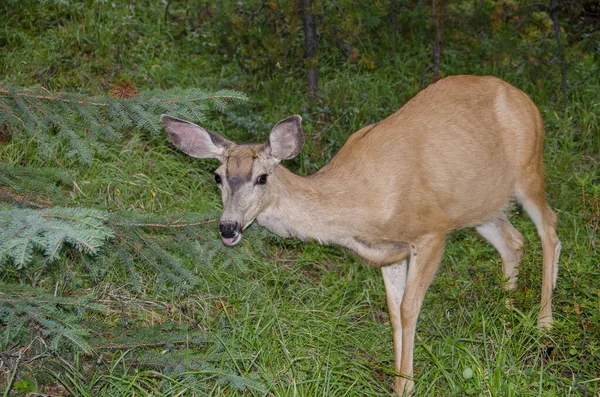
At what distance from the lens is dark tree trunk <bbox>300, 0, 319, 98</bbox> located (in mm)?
7074

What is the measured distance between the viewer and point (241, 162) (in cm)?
442

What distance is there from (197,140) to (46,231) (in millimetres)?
2244

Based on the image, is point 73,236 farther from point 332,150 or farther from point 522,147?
point 332,150

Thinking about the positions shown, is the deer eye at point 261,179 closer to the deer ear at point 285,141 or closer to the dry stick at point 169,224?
the deer ear at point 285,141

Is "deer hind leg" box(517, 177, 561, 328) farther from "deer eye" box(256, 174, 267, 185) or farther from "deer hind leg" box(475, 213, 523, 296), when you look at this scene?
"deer eye" box(256, 174, 267, 185)

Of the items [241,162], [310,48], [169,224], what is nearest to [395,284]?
[241,162]

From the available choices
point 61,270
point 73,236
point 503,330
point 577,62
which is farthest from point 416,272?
point 577,62

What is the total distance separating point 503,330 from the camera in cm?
458

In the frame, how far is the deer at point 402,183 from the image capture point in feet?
14.7

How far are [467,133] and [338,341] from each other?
1.53 m

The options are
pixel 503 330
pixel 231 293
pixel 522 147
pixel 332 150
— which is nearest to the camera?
pixel 503 330

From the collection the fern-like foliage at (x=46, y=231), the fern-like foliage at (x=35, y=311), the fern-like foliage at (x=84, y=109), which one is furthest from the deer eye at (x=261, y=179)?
the fern-like foliage at (x=46, y=231)

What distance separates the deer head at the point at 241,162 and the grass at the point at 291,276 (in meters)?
0.16

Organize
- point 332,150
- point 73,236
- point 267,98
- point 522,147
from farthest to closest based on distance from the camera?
point 267,98 < point 332,150 < point 522,147 < point 73,236
